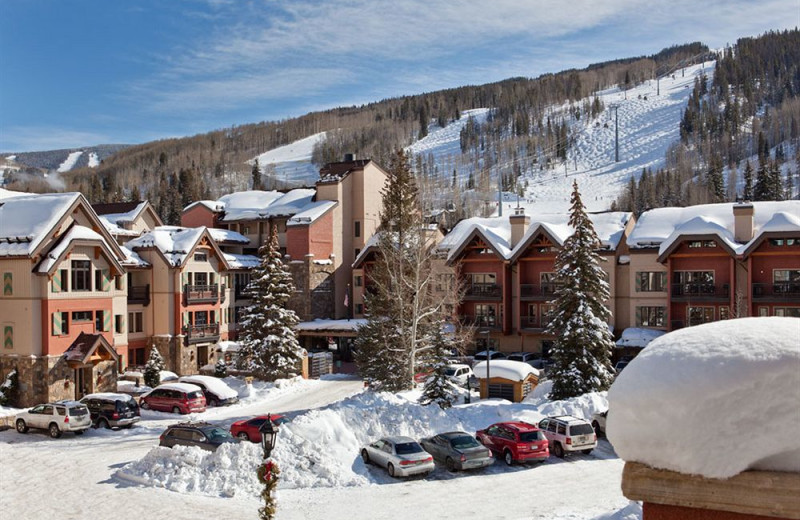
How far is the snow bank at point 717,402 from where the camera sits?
4984 mm

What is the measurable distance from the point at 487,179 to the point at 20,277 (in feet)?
482

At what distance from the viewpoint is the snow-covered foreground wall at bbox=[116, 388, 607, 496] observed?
72.4 feet

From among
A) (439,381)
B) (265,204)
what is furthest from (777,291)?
(265,204)

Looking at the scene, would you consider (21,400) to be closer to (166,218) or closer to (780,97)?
(166,218)

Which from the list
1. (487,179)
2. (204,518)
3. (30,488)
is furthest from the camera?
(487,179)

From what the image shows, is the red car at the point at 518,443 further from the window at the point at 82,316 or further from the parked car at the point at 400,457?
the window at the point at 82,316

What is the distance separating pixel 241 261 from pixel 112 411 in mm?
25344

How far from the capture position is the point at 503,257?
53344 mm

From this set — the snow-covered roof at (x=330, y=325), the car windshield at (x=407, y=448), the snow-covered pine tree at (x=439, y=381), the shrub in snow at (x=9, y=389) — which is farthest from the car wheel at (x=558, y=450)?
the snow-covered roof at (x=330, y=325)

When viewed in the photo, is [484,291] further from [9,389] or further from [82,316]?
[9,389]

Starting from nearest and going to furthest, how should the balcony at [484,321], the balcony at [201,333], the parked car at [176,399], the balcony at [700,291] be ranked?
the parked car at [176,399] < the balcony at [700,291] < the balcony at [201,333] < the balcony at [484,321]

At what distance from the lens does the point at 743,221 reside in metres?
47.3

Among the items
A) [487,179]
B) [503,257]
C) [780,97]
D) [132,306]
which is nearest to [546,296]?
[503,257]

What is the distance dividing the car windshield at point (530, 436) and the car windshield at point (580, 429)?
1621mm
